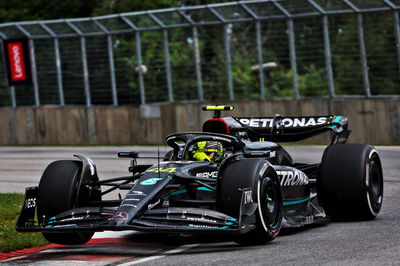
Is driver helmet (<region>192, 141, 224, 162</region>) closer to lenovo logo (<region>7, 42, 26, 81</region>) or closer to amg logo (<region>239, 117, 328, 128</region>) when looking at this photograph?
amg logo (<region>239, 117, 328, 128</region>)

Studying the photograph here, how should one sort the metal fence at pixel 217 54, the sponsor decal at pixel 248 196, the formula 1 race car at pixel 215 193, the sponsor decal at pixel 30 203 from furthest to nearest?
the metal fence at pixel 217 54, the sponsor decal at pixel 30 203, the sponsor decal at pixel 248 196, the formula 1 race car at pixel 215 193

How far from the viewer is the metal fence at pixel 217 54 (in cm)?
2244

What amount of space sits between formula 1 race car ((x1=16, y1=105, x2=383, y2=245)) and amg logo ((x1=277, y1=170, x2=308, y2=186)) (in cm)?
1

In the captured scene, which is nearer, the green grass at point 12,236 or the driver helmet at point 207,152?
the green grass at point 12,236

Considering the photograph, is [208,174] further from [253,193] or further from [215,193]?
[253,193]

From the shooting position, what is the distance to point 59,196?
31.4 ft

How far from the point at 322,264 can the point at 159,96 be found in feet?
61.8

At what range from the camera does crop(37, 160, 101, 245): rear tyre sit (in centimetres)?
955

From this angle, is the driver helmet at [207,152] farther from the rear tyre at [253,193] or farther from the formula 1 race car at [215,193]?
the rear tyre at [253,193]

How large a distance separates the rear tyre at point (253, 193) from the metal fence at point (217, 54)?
13.1 meters

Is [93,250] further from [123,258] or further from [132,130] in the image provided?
[132,130]

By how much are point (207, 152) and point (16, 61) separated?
19.1 metres

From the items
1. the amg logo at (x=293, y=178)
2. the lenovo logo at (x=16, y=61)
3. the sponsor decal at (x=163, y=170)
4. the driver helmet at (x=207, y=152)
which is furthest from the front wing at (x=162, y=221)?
the lenovo logo at (x=16, y=61)

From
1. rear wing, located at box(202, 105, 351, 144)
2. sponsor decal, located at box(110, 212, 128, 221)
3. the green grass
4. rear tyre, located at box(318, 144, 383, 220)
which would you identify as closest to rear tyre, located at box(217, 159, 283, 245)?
sponsor decal, located at box(110, 212, 128, 221)
